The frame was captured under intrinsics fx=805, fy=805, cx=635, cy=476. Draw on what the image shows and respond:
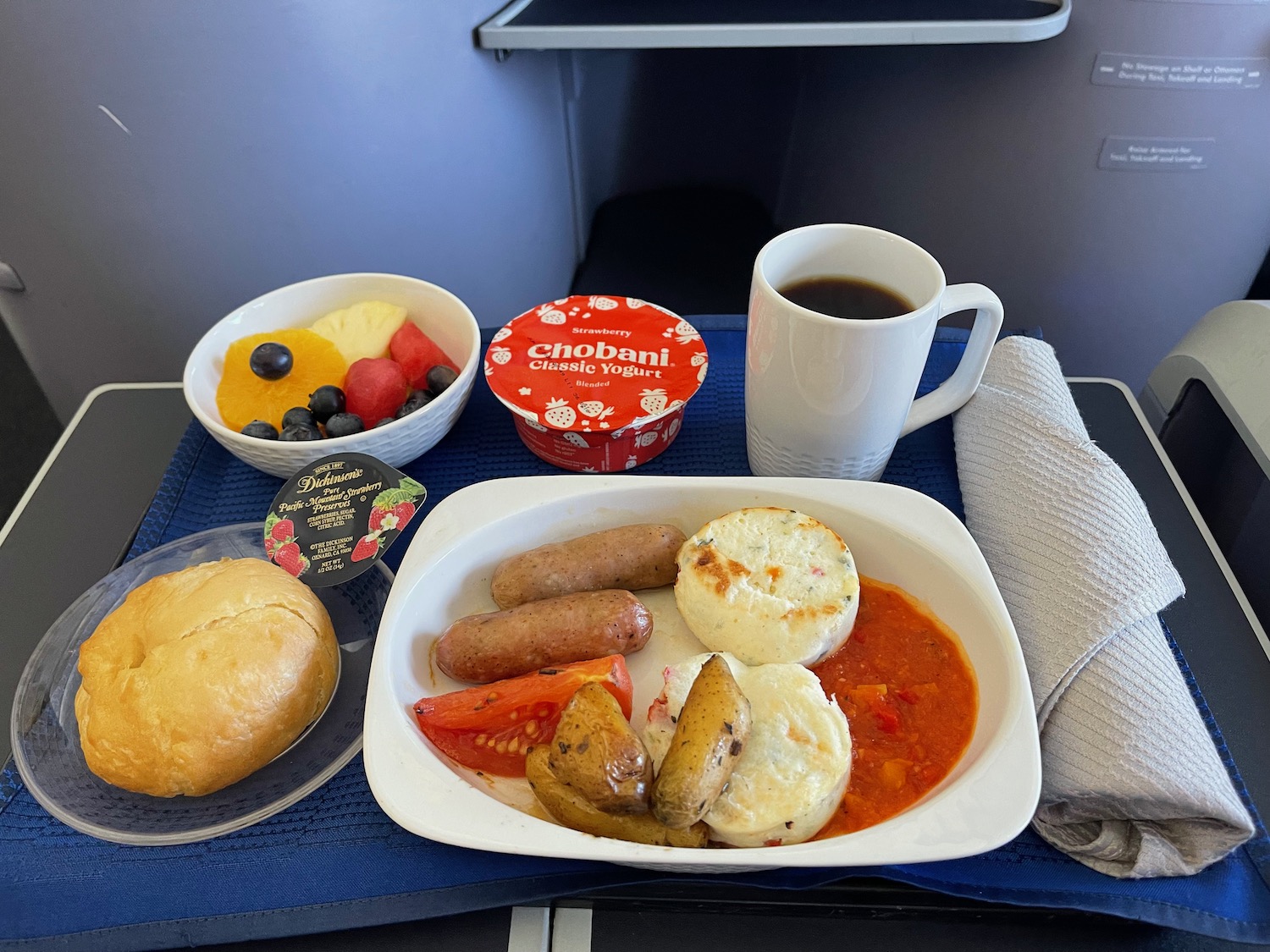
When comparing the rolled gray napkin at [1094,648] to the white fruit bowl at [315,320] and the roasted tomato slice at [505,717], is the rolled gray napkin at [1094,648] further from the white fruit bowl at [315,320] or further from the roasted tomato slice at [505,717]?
the white fruit bowl at [315,320]

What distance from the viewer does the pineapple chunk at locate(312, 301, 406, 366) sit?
1518mm

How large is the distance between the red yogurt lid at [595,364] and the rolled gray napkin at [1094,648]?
1.76ft

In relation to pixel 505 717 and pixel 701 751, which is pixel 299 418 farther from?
pixel 701 751

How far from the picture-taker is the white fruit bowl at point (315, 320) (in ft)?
4.32

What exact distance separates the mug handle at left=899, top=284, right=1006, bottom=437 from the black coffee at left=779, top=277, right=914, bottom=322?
0.07 meters

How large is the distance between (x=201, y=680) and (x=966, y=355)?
1.23 meters

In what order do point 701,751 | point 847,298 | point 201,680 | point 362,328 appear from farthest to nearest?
1. point 362,328
2. point 847,298
3. point 201,680
4. point 701,751

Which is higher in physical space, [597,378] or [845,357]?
[845,357]

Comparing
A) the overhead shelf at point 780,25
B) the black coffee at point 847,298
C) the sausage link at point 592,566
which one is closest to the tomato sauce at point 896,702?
the sausage link at point 592,566

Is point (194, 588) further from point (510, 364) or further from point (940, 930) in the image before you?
point (940, 930)

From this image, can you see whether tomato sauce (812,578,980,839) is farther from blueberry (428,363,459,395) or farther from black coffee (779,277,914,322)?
blueberry (428,363,459,395)

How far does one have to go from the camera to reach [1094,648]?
3.37ft

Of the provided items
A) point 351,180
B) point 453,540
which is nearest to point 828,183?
point 351,180

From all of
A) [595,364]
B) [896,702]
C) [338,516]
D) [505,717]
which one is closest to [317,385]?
[338,516]
